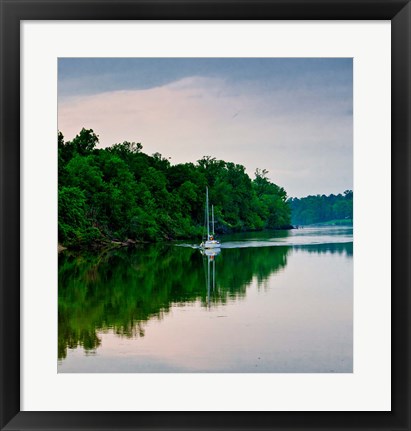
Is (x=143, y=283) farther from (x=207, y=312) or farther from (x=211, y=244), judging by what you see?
(x=211, y=244)

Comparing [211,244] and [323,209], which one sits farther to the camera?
[323,209]

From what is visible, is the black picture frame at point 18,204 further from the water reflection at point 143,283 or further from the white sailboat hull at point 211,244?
the white sailboat hull at point 211,244

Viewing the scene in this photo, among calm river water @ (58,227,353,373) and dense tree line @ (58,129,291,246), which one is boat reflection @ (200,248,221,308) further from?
dense tree line @ (58,129,291,246)

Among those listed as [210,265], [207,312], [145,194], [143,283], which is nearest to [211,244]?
[210,265]

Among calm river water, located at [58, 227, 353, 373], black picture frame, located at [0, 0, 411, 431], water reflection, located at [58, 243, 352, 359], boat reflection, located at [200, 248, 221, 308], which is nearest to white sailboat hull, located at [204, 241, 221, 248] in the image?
boat reflection, located at [200, 248, 221, 308]

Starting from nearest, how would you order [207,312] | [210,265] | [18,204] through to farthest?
1. [18,204]
2. [207,312]
3. [210,265]

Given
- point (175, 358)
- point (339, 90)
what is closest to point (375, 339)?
point (175, 358)
